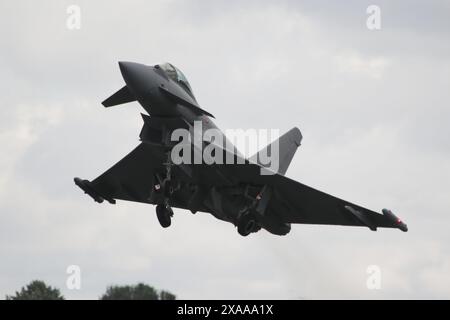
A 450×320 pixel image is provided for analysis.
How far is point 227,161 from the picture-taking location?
39156 millimetres

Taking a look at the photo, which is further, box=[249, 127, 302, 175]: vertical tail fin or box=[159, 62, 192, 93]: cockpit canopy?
box=[249, 127, 302, 175]: vertical tail fin

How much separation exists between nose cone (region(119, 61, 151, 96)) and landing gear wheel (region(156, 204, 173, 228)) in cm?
502

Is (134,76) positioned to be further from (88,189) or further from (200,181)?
(88,189)

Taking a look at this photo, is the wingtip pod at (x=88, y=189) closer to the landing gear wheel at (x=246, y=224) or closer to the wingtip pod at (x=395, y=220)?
the landing gear wheel at (x=246, y=224)

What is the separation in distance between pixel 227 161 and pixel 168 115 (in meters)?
3.00

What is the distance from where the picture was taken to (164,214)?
39.3m

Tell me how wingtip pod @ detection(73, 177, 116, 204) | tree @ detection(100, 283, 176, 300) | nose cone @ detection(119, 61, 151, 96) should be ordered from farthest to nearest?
tree @ detection(100, 283, 176, 300) < wingtip pod @ detection(73, 177, 116, 204) < nose cone @ detection(119, 61, 151, 96)

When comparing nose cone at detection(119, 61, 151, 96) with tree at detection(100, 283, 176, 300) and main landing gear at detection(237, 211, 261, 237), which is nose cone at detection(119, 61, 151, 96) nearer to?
main landing gear at detection(237, 211, 261, 237)

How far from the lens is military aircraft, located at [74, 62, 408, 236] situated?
37.8 metres

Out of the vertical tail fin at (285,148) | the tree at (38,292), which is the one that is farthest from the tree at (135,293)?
the vertical tail fin at (285,148)

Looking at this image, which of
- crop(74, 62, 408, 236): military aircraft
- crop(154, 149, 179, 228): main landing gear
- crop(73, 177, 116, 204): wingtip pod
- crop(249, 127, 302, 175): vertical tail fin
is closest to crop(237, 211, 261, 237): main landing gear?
crop(74, 62, 408, 236): military aircraft

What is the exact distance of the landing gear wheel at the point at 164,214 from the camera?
3934cm
